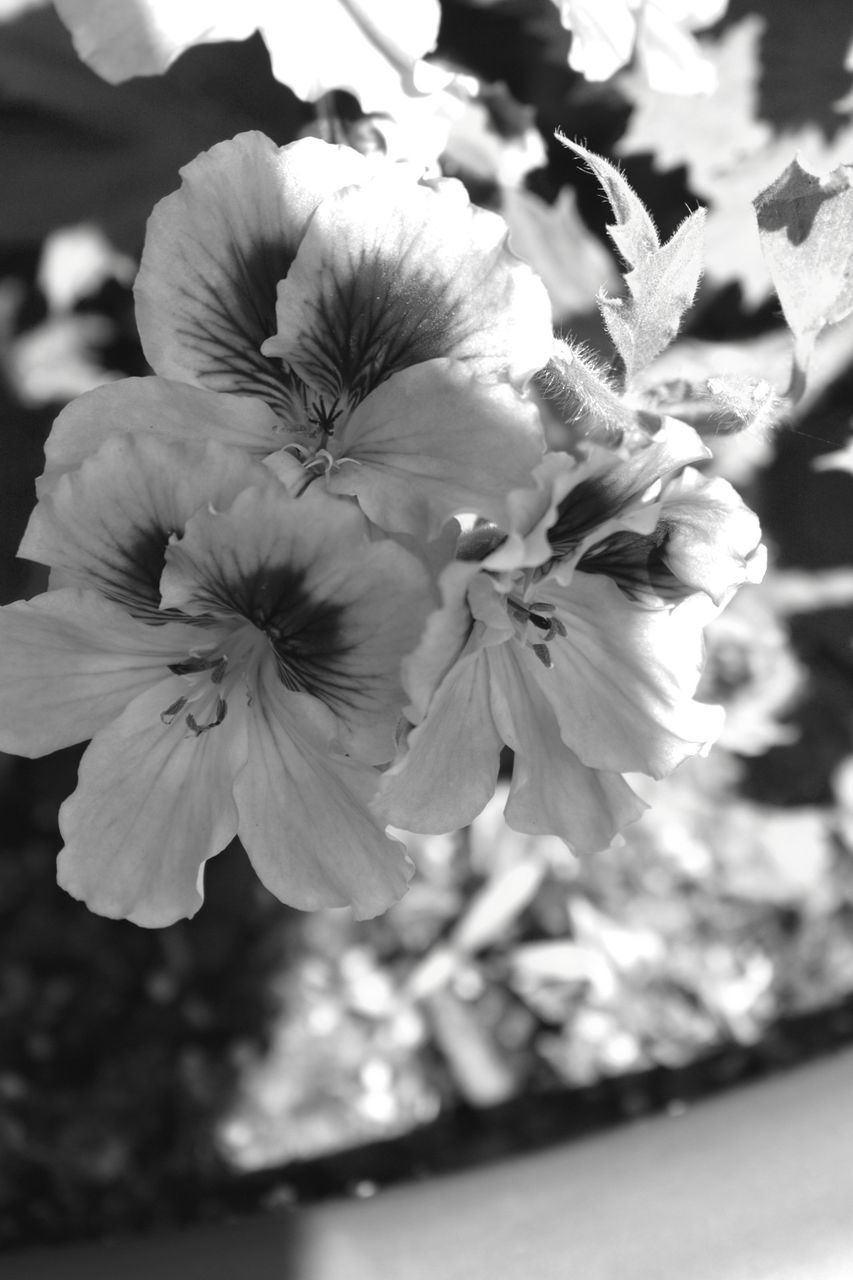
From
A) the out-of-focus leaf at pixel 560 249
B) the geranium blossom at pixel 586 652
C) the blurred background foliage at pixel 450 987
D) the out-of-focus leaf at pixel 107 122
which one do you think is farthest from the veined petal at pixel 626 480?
the blurred background foliage at pixel 450 987

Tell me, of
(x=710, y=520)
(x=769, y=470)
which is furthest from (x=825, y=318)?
(x=769, y=470)

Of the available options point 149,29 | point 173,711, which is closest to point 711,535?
point 173,711

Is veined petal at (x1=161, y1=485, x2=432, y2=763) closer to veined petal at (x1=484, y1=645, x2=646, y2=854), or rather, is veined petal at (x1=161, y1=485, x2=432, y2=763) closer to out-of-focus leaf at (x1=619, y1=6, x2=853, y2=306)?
veined petal at (x1=484, y1=645, x2=646, y2=854)

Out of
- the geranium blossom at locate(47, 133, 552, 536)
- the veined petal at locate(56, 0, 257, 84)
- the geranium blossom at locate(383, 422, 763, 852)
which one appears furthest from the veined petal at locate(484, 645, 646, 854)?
the veined petal at locate(56, 0, 257, 84)

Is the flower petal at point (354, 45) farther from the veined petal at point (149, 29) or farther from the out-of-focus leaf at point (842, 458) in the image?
the out-of-focus leaf at point (842, 458)

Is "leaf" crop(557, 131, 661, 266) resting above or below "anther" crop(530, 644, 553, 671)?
above
